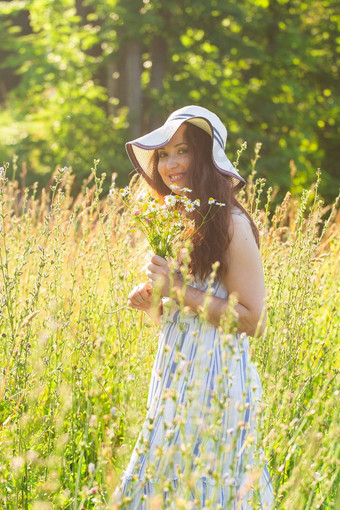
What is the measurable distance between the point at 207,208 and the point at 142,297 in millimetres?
400

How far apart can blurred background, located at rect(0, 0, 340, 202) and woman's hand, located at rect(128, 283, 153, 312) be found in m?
8.70

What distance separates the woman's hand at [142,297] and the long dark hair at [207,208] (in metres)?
0.18

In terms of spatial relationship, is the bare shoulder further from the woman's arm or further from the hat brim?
the hat brim

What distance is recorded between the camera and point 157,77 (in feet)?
39.9

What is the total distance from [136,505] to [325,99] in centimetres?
1437

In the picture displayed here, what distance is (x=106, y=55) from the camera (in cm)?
1212

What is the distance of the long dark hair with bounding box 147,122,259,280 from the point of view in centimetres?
202

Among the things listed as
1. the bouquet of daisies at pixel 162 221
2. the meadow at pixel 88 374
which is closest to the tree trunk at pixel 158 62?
the meadow at pixel 88 374

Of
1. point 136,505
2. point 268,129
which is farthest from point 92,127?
point 136,505

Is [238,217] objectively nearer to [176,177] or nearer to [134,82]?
[176,177]

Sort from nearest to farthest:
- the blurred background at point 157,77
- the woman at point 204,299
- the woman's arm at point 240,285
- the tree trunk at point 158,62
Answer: the woman at point 204,299 < the woman's arm at point 240,285 < the blurred background at point 157,77 < the tree trunk at point 158,62

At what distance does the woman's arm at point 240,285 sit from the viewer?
1.93 m

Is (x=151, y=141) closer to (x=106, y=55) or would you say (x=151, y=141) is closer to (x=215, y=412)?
(x=215, y=412)

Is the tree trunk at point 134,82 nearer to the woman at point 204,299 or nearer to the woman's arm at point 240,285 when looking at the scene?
the woman at point 204,299
